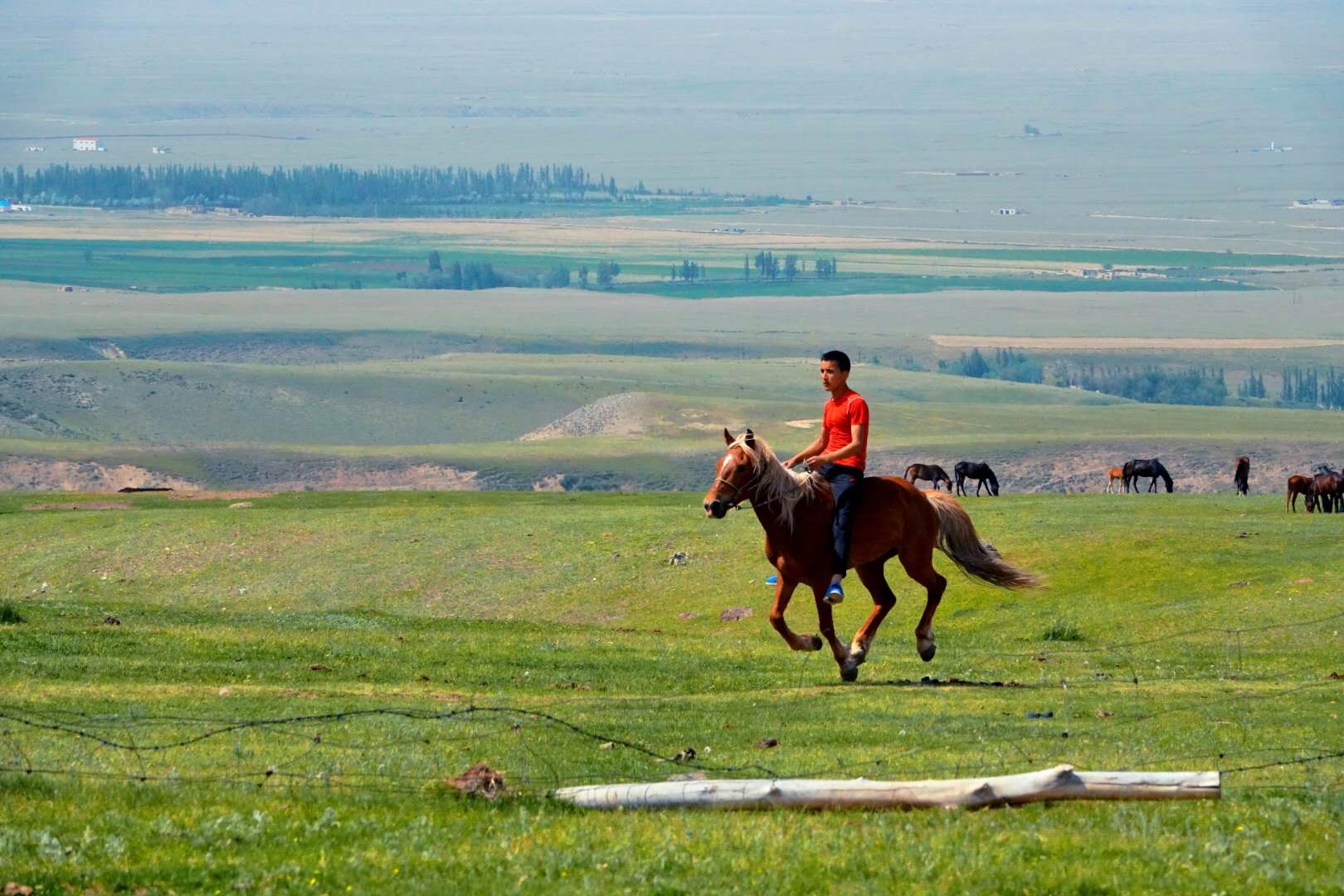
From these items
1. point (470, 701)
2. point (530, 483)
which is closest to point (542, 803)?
point (470, 701)

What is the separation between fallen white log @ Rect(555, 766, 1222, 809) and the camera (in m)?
12.1

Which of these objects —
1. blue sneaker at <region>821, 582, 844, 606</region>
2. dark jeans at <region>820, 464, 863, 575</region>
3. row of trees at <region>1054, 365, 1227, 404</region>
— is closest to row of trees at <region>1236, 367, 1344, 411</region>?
row of trees at <region>1054, 365, 1227, 404</region>

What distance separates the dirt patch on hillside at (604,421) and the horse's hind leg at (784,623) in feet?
339

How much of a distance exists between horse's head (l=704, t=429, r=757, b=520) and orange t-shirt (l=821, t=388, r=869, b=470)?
1.01 metres

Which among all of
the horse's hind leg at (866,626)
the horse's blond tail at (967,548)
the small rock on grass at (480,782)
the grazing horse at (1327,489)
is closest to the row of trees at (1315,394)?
the grazing horse at (1327,489)

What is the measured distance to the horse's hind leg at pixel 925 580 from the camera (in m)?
19.9

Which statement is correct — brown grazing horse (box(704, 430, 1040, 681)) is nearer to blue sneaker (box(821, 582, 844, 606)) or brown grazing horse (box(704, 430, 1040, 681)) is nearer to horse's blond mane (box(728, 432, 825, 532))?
horse's blond mane (box(728, 432, 825, 532))

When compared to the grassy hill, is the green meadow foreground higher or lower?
higher

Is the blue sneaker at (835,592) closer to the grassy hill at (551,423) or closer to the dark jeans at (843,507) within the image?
the dark jeans at (843,507)

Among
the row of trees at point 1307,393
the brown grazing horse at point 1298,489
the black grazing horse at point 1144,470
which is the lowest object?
the row of trees at point 1307,393

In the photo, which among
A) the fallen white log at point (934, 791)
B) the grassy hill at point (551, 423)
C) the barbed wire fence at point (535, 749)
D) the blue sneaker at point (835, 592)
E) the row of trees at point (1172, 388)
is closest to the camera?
the fallen white log at point (934, 791)

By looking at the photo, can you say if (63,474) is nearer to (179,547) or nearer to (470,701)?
(179,547)

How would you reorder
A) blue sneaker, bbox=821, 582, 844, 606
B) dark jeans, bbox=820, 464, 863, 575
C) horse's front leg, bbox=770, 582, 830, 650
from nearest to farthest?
blue sneaker, bbox=821, 582, 844, 606 < dark jeans, bbox=820, 464, 863, 575 < horse's front leg, bbox=770, 582, 830, 650

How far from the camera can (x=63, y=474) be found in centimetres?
10119
